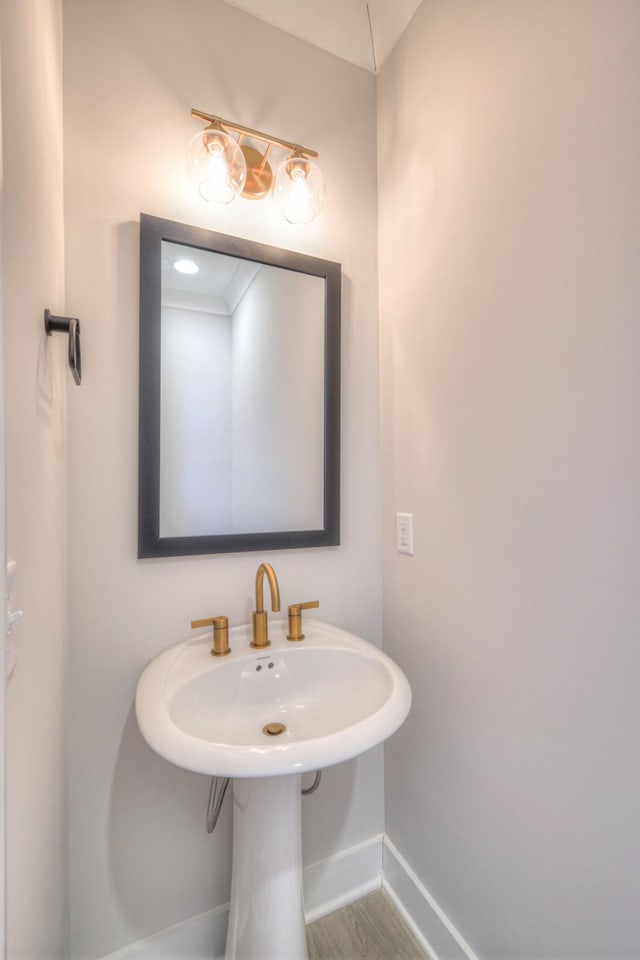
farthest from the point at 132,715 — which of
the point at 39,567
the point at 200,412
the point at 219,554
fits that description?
the point at 200,412

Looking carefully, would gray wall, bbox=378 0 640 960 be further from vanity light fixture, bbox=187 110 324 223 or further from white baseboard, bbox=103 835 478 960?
vanity light fixture, bbox=187 110 324 223

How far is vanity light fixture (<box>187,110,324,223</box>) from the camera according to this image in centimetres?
102

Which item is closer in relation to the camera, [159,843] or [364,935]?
Result: [159,843]

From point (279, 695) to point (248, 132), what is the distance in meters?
1.43

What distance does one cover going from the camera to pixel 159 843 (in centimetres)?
101

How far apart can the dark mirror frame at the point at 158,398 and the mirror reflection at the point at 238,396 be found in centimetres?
2

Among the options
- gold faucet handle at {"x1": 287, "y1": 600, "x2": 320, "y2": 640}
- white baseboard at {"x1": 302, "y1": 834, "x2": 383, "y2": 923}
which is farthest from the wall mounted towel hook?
white baseboard at {"x1": 302, "y1": 834, "x2": 383, "y2": 923}

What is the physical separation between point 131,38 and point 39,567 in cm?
125

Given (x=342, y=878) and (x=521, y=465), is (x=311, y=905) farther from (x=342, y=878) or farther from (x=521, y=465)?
(x=521, y=465)

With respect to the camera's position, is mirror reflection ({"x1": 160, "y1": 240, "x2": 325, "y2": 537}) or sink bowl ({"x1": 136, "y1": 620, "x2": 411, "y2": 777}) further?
mirror reflection ({"x1": 160, "y1": 240, "x2": 325, "y2": 537})

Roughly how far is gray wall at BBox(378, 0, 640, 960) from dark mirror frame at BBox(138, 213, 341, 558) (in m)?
0.22

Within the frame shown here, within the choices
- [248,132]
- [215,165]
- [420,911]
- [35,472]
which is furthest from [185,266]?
[420,911]

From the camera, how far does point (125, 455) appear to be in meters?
0.99

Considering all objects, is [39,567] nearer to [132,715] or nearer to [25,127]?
[132,715]
